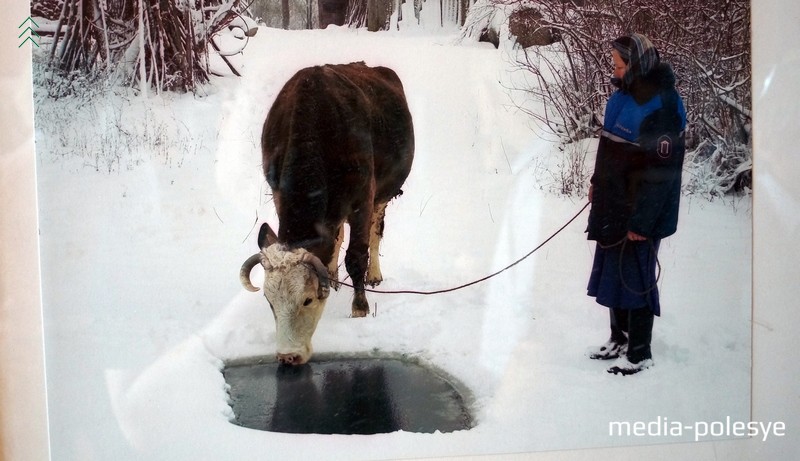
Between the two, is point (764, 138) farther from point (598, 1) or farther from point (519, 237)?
point (519, 237)

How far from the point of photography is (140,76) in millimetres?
2178

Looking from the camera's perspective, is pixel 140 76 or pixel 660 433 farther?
pixel 660 433

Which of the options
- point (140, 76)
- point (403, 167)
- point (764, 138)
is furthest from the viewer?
point (764, 138)

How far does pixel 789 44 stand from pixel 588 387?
1.55m

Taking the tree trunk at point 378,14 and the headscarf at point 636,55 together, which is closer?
the tree trunk at point 378,14

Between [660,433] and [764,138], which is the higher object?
[764,138]

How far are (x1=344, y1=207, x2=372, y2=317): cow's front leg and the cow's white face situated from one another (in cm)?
13

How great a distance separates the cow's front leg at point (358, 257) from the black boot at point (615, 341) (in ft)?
2.90

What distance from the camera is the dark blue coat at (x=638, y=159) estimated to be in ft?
7.88

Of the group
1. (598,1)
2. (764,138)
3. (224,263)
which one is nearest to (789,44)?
(764,138)

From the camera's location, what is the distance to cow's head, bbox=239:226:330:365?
2.19 meters

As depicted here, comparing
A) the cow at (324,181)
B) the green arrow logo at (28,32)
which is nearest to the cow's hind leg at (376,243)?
the cow at (324,181)

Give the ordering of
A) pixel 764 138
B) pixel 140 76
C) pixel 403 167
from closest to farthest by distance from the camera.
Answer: pixel 140 76, pixel 403 167, pixel 764 138

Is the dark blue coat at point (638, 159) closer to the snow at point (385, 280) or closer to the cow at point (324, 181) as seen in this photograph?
the snow at point (385, 280)
